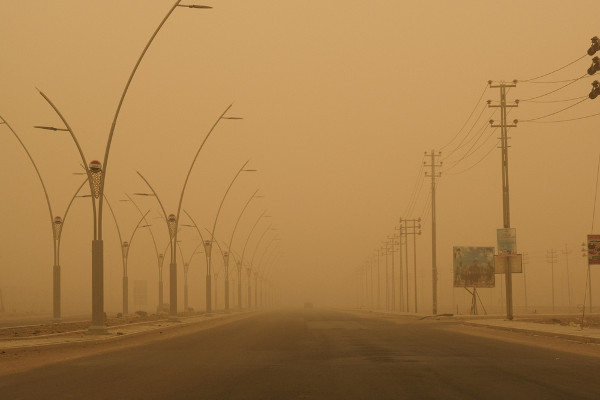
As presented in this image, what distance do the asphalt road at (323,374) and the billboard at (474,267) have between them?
46.1 metres

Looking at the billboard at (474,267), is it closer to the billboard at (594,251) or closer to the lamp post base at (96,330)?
the billboard at (594,251)

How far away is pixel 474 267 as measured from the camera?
7281 centimetres

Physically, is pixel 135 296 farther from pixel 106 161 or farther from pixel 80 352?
pixel 80 352

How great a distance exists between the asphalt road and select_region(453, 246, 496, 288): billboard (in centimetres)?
4611

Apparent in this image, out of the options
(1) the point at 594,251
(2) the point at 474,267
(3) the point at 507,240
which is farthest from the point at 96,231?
(2) the point at 474,267

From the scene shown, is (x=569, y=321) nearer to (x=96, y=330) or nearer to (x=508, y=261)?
(x=508, y=261)

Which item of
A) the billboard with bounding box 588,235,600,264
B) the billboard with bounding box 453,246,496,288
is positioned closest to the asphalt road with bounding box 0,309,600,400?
the billboard with bounding box 588,235,600,264

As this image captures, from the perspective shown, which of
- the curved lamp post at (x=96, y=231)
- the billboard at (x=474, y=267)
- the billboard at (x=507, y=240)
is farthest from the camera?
the billboard at (x=474, y=267)

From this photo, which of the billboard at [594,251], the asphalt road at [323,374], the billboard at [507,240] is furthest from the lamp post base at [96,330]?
the billboard at [507,240]

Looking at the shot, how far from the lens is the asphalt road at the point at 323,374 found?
538 inches

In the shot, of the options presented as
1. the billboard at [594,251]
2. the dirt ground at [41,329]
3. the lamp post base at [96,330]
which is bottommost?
the dirt ground at [41,329]

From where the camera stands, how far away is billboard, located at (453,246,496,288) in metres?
72.3

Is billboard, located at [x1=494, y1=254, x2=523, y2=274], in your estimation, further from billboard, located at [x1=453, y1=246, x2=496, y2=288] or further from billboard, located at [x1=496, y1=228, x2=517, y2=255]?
billboard, located at [x1=453, y1=246, x2=496, y2=288]

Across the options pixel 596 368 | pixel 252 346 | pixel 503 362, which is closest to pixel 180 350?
pixel 252 346
